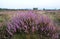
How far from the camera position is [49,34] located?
1080 cm

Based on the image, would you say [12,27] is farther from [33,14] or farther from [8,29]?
[33,14]

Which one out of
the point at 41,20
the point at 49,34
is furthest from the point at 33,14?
the point at 49,34

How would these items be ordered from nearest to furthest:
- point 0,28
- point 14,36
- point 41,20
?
point 14,36
point 41,20
point 0,28

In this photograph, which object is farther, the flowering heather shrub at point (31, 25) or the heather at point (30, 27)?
the flowering heather shrub at point (31, 25)

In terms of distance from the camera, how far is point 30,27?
10703 millimetres

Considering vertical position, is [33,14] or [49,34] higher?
[33,14]

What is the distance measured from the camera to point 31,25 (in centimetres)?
1075

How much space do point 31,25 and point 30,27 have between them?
4.0 inches

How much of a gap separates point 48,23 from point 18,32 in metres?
1.34

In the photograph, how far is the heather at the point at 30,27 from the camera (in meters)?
10.5

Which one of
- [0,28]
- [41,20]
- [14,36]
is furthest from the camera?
[0,28]

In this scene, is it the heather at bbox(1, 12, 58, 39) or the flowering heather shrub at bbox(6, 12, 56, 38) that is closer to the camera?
the heather at bbox(1, 12, 58, 39)

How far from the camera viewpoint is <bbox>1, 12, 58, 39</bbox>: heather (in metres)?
10.5

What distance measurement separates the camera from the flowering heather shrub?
419 inches
